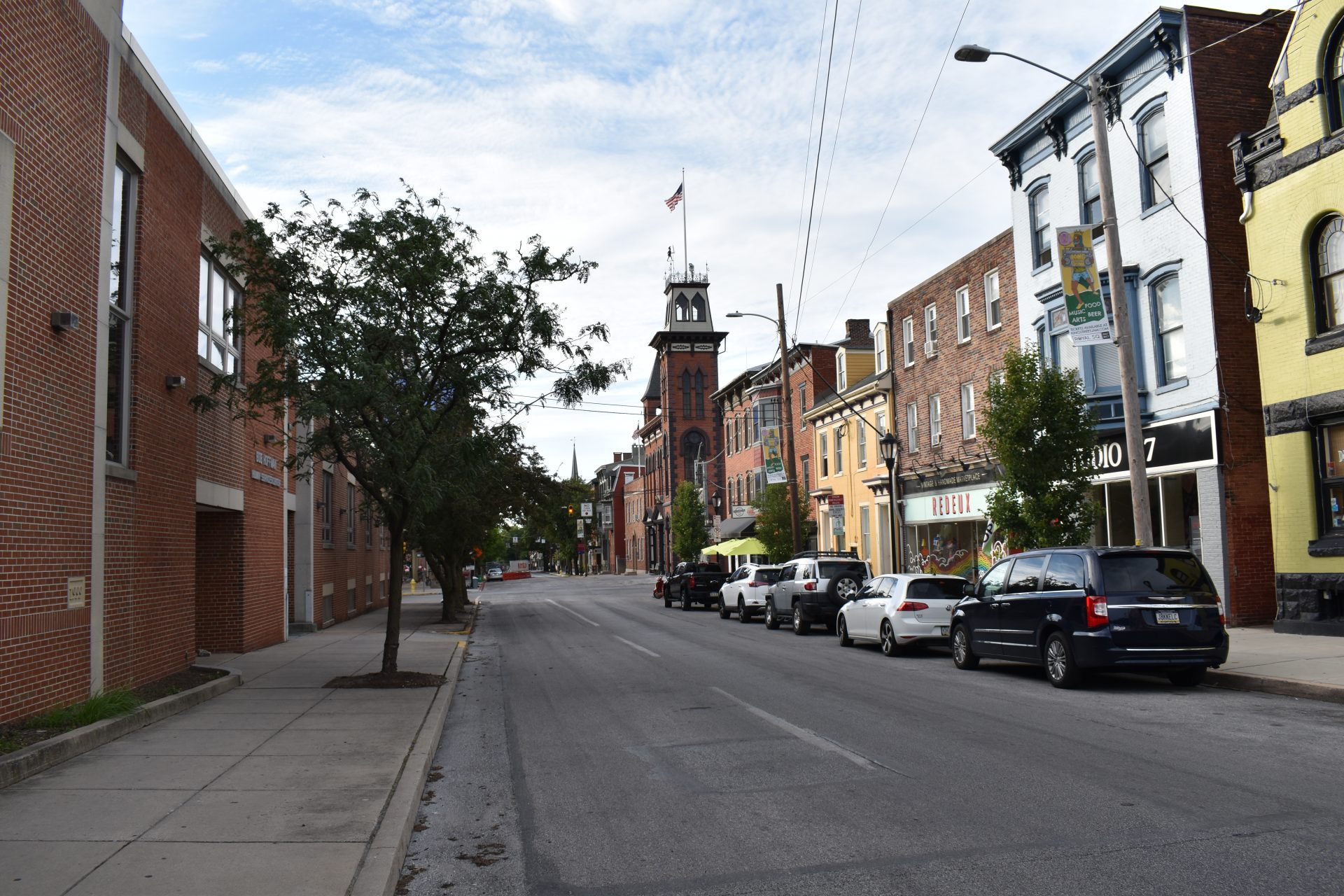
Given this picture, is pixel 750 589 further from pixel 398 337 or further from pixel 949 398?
pixel 398 337

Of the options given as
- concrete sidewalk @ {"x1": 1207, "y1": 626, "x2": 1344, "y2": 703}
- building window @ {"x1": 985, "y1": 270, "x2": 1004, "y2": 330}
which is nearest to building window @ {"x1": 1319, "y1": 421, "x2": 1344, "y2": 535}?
concrete sidewalk @ {"x1": 1207, "y1": 626, "x2": 1344, "y2": 703}

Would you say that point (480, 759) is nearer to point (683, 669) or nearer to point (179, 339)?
point (683, 669)

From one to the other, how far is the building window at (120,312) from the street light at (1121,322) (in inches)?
446

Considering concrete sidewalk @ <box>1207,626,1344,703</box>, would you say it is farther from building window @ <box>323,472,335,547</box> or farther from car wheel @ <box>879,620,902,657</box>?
building window @ <box>323,472,335,547</box>

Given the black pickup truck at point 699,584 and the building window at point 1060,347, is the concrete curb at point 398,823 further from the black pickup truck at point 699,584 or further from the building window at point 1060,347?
the black pickup truck at point 699,584

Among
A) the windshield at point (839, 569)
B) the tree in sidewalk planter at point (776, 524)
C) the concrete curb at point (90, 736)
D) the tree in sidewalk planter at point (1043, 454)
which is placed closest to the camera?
the concrete curb at point (90, 736)

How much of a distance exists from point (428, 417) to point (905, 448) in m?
23.0

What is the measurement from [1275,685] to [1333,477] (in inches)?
266

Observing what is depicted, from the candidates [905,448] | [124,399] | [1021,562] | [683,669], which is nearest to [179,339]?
[124,399]

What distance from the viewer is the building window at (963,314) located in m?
29.8

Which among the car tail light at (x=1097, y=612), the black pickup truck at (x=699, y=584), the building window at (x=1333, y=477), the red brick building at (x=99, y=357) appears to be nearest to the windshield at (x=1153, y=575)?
the car tail light at (x=1097, y=612)

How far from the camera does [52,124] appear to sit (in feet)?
32.1

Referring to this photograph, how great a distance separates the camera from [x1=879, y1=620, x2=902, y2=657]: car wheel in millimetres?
17891

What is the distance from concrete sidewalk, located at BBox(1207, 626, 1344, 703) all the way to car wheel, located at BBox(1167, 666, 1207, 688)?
0.23 meters
